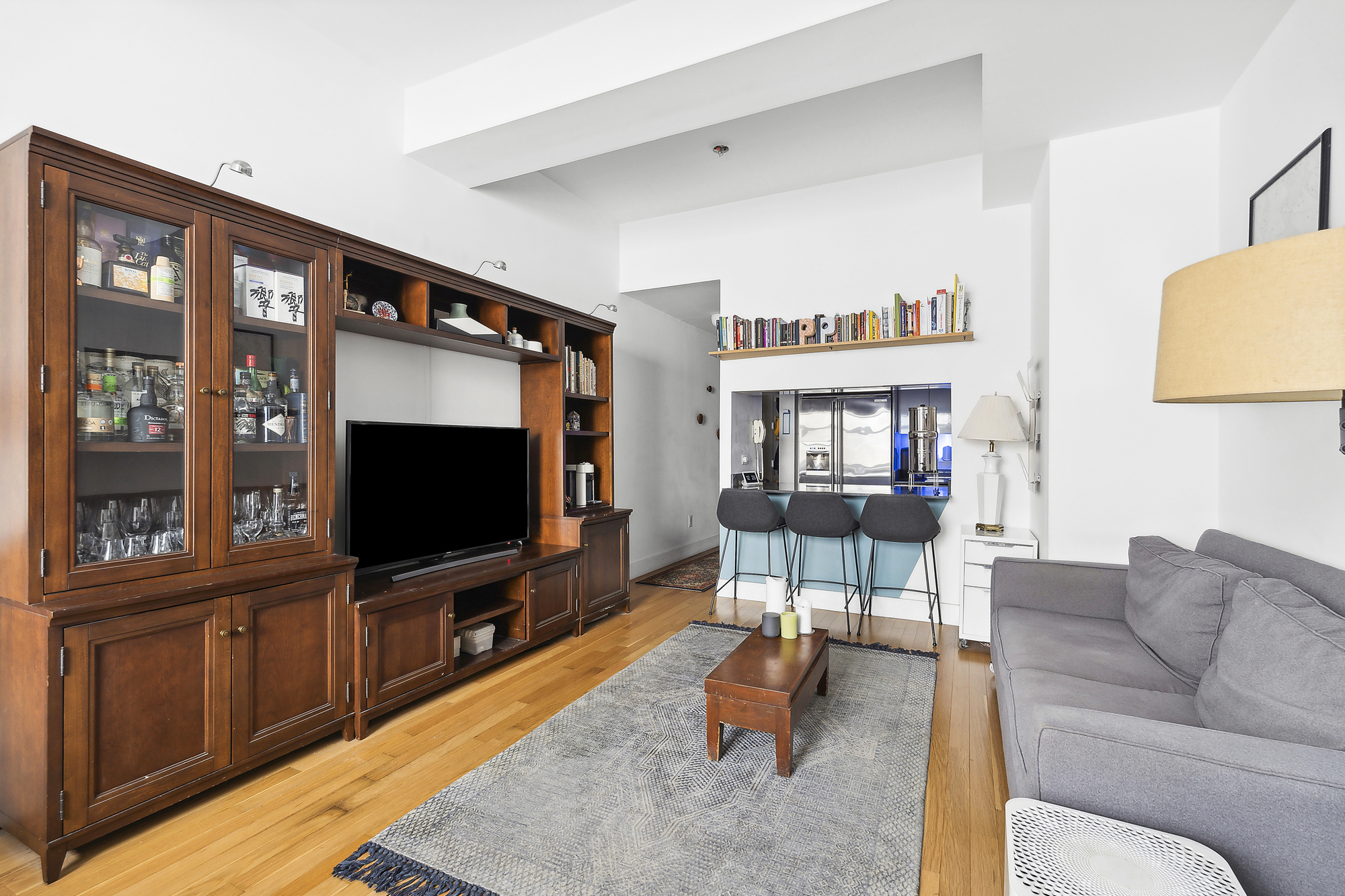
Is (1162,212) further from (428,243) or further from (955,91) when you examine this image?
(428,243)

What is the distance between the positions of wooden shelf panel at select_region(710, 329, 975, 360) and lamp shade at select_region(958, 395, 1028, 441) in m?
0.52

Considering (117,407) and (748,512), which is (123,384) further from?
(748,512)

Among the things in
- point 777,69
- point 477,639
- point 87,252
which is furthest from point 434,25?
point 477,639

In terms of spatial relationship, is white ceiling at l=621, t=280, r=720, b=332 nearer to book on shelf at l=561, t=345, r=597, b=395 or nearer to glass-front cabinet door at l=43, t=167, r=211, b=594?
book on shelf at l=561, t=345, r=597, b=395

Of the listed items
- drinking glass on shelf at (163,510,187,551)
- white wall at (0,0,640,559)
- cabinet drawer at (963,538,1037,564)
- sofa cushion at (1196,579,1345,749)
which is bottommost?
cabinet drawer at (963,538,1037,564)

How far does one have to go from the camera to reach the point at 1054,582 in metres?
2.74

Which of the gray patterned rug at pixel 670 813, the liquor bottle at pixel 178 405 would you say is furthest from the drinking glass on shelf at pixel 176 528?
the gray patterned rug at pixel 670 813

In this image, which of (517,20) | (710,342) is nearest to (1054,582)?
(517,20)

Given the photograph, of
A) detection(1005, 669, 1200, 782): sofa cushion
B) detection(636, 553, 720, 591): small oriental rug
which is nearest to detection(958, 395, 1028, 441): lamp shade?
detection(1005, 669, 1200, 782): sofa cushion

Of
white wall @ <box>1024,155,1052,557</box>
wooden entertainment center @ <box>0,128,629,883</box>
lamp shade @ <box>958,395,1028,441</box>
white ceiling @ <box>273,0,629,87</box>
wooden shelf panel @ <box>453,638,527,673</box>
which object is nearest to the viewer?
wooden entertainment center @ <box>0,128,629,883</box>

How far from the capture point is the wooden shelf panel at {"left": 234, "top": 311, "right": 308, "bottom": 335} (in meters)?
2.23

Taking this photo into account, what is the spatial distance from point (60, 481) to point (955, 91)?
13.6ft

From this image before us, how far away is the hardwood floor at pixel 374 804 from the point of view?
171 centimetres

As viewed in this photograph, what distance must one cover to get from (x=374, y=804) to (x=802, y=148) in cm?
412
